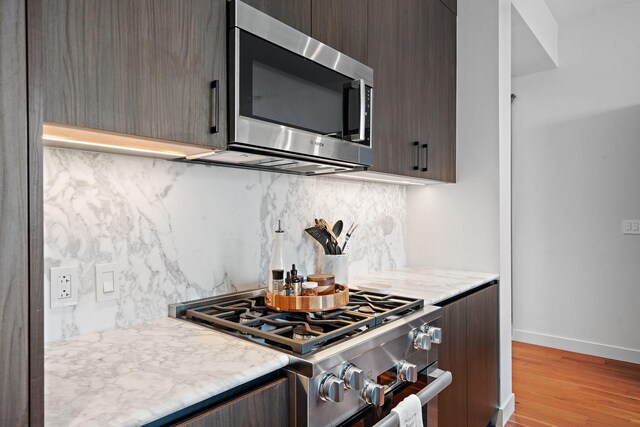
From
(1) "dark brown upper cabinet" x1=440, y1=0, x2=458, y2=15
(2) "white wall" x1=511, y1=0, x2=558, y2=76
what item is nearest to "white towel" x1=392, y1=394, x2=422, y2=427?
(1) "dark brown upper cabinet" x1=440, y1=0, x2=458, y2=15

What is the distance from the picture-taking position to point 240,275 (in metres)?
1.59

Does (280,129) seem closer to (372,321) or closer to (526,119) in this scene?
(372,321)

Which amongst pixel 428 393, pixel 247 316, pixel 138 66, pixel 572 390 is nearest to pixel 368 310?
pixel 428 393

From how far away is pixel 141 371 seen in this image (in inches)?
34.7

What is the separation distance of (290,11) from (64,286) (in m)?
1.09

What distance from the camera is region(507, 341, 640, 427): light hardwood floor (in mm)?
2404

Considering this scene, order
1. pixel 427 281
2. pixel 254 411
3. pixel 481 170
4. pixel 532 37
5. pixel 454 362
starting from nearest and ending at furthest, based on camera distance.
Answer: pixel 254 411, pixel 454 362, pixel 427 281, pixel 481 170, pixel 532 37

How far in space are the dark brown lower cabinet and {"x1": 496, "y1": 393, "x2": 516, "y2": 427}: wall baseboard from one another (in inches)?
1.3

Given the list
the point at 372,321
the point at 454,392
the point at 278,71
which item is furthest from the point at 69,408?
the point at 454,392

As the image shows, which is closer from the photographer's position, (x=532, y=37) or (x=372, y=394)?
(x=372, y=394)

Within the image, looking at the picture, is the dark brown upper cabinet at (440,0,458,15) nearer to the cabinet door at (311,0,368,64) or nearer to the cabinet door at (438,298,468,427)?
the cabinet door at (311,0,368,64)

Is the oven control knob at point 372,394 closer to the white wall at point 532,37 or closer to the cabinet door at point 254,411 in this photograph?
the cabinet door at point 254,411

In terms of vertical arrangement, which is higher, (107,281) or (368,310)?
(107,281)

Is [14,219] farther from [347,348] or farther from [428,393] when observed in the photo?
[428,393]
